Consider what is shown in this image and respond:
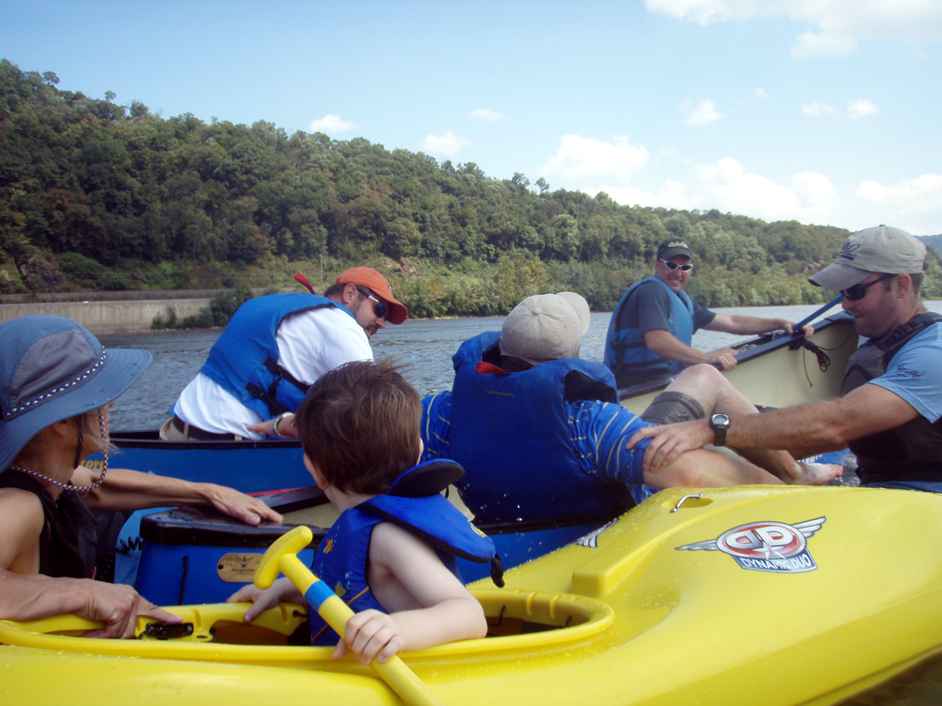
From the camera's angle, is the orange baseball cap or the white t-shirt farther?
the orange baseball cap

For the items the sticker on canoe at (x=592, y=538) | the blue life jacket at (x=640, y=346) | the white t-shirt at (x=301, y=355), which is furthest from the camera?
the blue life jacket at (x=640, y=346)

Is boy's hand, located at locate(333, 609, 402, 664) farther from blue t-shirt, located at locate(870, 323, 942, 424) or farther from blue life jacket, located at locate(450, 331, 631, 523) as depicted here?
blue t-shirt, located at locate(870, 323, 942, 424)

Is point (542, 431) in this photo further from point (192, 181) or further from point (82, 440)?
point (192, 181)

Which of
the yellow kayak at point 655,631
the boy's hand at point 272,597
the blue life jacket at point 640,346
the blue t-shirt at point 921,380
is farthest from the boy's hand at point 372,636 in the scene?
the blue life jacket at point 640,346

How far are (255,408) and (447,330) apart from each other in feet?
70.9

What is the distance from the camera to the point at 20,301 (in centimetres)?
3366

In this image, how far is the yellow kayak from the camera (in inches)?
61.1

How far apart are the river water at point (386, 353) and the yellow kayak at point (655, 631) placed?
0.70 m

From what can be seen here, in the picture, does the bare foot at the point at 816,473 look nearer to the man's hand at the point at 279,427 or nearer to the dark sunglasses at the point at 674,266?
the man's hand at the point at 279,427

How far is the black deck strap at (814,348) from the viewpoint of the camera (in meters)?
6.11

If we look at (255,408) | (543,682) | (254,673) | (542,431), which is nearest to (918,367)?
(542,431)

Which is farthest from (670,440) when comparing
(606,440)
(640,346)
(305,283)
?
(640,346)

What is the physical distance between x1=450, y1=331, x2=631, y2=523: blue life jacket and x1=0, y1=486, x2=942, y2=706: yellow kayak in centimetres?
18

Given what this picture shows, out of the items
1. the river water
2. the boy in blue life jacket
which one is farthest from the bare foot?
the boy in blue life jacket
